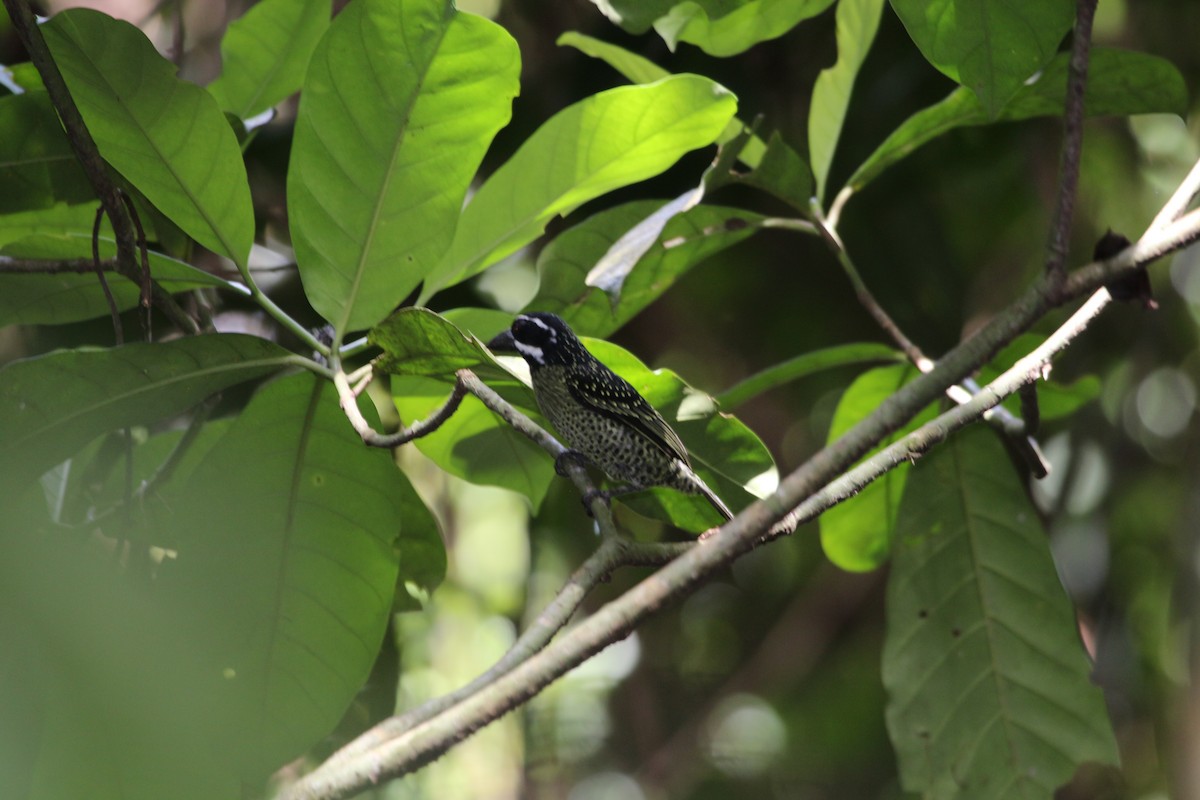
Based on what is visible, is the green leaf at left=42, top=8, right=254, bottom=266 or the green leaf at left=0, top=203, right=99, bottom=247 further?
the green leaf at left=0, top=203, right=99, bottom=247

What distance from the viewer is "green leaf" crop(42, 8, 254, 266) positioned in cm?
180

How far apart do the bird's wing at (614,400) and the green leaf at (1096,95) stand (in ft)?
2.44

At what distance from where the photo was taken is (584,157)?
2100 millimetres

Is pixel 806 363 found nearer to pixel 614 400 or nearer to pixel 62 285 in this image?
pixel 614 400

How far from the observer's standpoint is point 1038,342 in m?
2.49

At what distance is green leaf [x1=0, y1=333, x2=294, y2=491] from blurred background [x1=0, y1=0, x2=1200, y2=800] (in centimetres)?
140

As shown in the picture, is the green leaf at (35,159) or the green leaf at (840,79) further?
the green leaf at (840,79)

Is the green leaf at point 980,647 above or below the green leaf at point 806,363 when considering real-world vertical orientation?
below

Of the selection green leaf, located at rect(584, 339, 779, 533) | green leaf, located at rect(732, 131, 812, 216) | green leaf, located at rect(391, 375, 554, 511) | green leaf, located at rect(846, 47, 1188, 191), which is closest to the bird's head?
green leaf, located at rect(391, 375, 554, 511)

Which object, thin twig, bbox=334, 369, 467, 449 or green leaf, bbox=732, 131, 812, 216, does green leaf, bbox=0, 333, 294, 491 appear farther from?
green leaf, bbox=732, 131, 812, 216

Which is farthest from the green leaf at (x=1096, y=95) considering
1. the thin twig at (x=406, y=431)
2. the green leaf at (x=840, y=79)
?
the thin twig at (x=406, y=431)

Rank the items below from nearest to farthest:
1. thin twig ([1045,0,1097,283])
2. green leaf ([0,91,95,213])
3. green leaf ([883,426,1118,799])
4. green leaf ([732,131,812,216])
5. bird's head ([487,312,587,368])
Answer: thin twig ([1045,0,1097,283])
green leaf ([0,91,95,213])
green leaf ([732,131,812,216])
bird's head ([487,312,587,368])
green leaf ([883,426,1118,799])

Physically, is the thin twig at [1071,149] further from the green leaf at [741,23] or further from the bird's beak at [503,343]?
the bird's beak at [503,343]

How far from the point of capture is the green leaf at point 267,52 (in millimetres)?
2492
